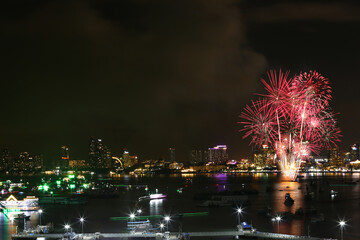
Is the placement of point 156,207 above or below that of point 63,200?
below

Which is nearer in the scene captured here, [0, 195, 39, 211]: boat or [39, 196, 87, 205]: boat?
[0, 195, 39, 211]: boat

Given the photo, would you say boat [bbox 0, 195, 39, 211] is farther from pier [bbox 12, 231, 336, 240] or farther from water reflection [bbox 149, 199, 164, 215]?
pier [bbox 12, 231, 336, 240]

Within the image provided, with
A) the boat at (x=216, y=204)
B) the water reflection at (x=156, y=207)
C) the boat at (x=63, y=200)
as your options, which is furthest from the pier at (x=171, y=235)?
the boat at (x=63, y=200)

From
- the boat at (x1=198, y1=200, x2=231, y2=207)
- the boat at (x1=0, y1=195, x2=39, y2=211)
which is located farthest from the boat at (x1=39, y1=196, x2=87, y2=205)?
the boat at (x1=198, y1=200, x2=231, y2=207)

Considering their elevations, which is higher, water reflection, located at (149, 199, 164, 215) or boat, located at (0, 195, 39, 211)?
boat, located at (0, 195, 39, 211)

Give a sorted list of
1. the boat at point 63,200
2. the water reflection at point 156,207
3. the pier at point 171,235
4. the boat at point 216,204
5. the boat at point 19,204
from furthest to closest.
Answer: the boat at point 63,200
the boat at point 216,204
the boat at point 19,204
the water reflection at point 156,207
the pier at point 171,235

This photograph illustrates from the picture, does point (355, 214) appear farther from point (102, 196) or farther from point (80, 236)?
point (102, 196)

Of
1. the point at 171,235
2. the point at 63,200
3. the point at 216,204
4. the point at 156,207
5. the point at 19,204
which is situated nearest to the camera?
the point at 171,235

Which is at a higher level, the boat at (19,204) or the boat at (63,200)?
the boat at (19,204)

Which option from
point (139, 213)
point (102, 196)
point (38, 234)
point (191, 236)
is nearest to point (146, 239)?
point (191, 236)

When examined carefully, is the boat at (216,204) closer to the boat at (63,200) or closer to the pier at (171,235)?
the boat at (63,200)

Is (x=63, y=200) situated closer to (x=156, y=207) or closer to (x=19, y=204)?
(x=19, y=204)

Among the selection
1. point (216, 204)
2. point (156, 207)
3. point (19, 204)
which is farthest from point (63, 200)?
point (216, 204)
